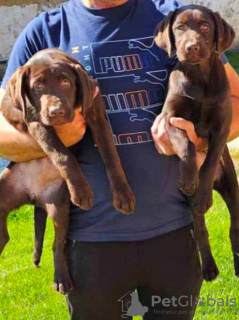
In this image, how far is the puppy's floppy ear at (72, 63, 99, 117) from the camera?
2.32 m

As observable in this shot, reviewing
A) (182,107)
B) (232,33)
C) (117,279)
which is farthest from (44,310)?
(232,33)

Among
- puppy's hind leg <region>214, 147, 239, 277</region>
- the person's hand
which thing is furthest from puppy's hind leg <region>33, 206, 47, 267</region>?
puppy's hind leg <region>214, 147, 239, 277</region>

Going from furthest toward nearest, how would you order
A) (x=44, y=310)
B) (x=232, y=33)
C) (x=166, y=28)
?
(x=44, y=310) → (x=232, y=33) → (x=166, y=28)

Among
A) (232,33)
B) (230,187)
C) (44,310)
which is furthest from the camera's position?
(44,310)

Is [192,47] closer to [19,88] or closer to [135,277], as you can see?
[19,88]

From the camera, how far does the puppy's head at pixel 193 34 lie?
241cm

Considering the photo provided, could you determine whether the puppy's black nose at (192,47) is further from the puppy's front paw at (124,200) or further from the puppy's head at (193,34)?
the puppy's front paw at (124,200)

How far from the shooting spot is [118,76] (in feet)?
7.91

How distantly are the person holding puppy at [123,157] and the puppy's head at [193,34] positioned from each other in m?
0.08

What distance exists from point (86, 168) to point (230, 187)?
694 millimetres

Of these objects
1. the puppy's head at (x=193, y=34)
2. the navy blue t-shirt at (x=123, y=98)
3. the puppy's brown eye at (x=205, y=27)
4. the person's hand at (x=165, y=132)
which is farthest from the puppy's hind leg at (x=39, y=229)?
the puppy's brown eye at (x=205, y=27)

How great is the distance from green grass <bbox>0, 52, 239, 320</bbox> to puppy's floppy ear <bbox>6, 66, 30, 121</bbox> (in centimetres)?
186

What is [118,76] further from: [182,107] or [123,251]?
[123,251]

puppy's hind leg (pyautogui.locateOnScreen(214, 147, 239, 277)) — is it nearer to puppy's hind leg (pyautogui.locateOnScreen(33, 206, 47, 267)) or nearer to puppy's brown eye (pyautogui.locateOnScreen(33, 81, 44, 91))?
puppy's hind leg (pyautogui.locateOnScreen(33, 206, 47, 267))
